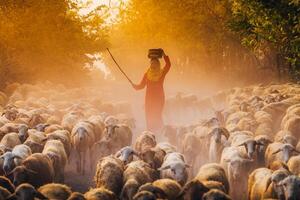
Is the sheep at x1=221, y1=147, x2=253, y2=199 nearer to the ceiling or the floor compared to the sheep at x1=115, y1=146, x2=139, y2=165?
nearer to the floor

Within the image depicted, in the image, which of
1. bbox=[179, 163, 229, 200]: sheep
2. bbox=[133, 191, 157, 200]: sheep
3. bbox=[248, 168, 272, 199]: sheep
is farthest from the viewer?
bbox=[248, 168, 272, 199]: sheep

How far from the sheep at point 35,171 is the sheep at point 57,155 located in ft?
2.17

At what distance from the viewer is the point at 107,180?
37.9ft

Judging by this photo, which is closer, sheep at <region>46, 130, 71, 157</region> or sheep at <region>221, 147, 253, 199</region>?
sheep at <region>221, 147, 253, 199</region>

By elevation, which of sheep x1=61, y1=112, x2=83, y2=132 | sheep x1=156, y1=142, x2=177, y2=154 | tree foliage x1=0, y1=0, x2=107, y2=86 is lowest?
sheep x1=156, y1=142, x2=177, y2=154

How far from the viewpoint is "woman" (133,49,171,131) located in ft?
58.2

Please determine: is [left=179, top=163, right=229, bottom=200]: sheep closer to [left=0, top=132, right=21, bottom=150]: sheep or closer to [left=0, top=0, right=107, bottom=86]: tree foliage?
[left=0, top=132, right=21, bottom=150]: sheep

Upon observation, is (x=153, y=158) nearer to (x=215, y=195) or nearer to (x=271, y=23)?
(x=215, y=195)

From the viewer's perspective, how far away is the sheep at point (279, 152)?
12523 millimetres

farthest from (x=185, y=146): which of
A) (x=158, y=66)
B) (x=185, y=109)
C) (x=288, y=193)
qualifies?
(x=185, y=109)

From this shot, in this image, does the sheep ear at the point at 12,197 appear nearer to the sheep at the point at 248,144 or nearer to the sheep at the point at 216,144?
the sheep at the point at 248,144

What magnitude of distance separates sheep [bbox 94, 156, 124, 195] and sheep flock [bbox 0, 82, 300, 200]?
2 cm

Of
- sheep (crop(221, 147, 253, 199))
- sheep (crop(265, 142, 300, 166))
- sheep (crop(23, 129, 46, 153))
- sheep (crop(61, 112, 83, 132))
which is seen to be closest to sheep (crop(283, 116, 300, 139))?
sheep (crop(265, 142, 300, 166))

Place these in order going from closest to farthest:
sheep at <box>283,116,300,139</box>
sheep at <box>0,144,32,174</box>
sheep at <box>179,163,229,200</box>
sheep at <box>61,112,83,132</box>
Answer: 1. sheep at <box>179,163,229,200</box>
2. sheep at <box>0,144,32,174</box>
3. sheep at <box>283,116,300,139</box>
4. sheep at <box>61,112,83,132</box>
